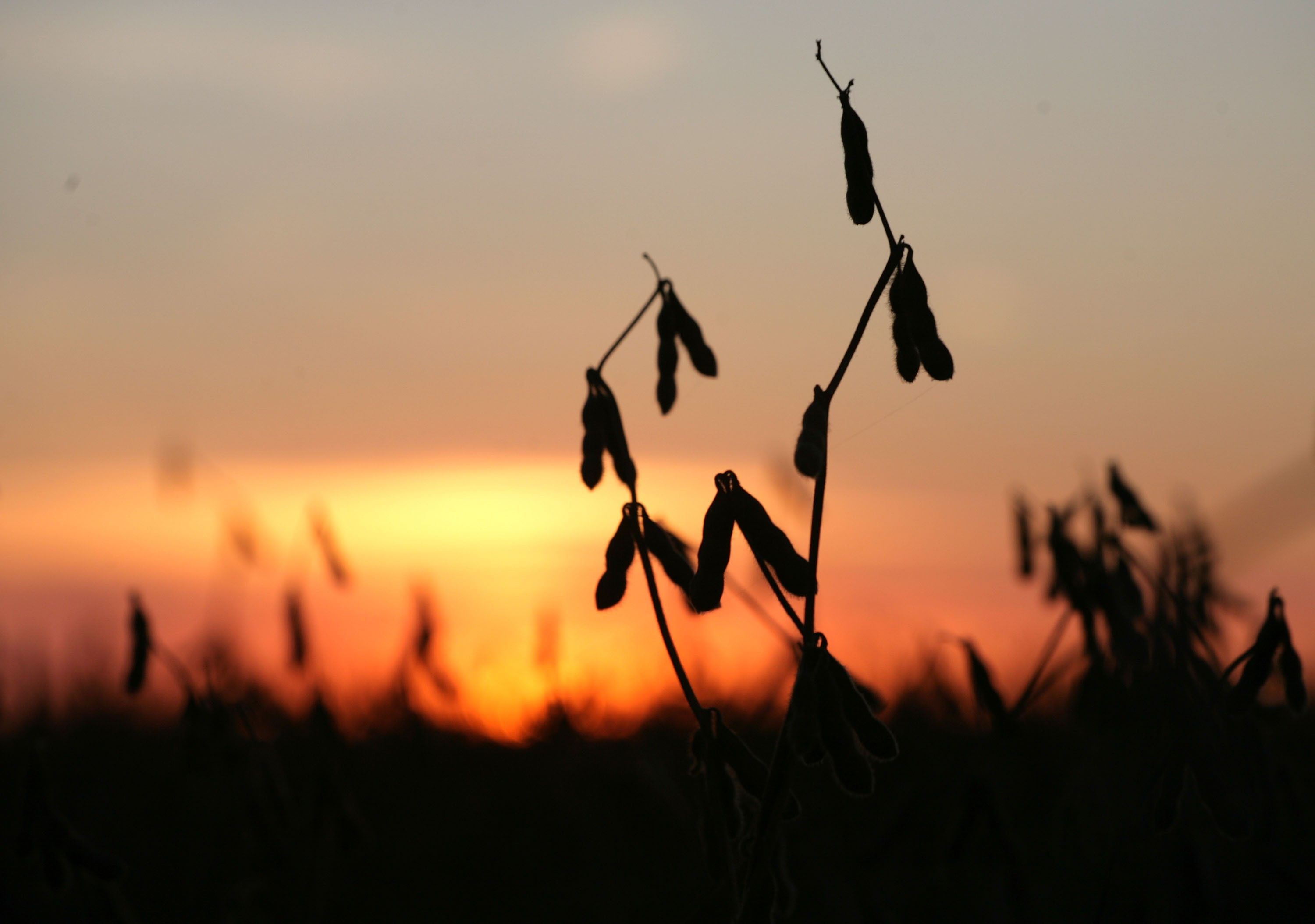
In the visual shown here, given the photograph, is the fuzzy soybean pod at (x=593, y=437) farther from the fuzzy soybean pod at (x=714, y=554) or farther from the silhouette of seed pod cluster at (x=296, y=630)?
the silhouette of seed pod cluster at (x=296, y=630)

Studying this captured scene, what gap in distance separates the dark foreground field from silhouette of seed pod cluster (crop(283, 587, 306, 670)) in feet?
0.92

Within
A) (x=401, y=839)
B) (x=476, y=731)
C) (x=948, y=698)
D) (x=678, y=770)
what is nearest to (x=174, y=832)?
(x=401, y=839)

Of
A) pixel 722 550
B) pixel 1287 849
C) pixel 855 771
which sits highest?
pixel 722 550

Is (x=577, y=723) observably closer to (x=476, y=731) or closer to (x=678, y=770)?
(x=678, y=770)

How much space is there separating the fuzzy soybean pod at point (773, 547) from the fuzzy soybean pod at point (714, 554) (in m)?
0.02

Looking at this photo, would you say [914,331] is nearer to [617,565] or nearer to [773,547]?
[773,547]

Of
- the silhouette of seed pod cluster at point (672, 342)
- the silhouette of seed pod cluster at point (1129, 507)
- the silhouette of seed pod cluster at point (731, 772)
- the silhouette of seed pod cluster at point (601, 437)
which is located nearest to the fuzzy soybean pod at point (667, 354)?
the silhouette of seed pod cluster at point (672, 342)

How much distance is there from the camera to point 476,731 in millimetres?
7367

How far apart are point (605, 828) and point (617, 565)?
13.2 feet

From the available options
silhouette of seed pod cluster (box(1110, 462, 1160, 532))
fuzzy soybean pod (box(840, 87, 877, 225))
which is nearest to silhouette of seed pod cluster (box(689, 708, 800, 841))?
fuzzy soybean pod (box(840, 87, 877, 225))

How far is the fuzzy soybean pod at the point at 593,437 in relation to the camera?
2.27 m

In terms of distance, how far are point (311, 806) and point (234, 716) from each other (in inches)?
15.9

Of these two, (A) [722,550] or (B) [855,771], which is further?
(A) [722,550]

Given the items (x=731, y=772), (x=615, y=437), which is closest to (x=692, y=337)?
(x=615, y=437)
